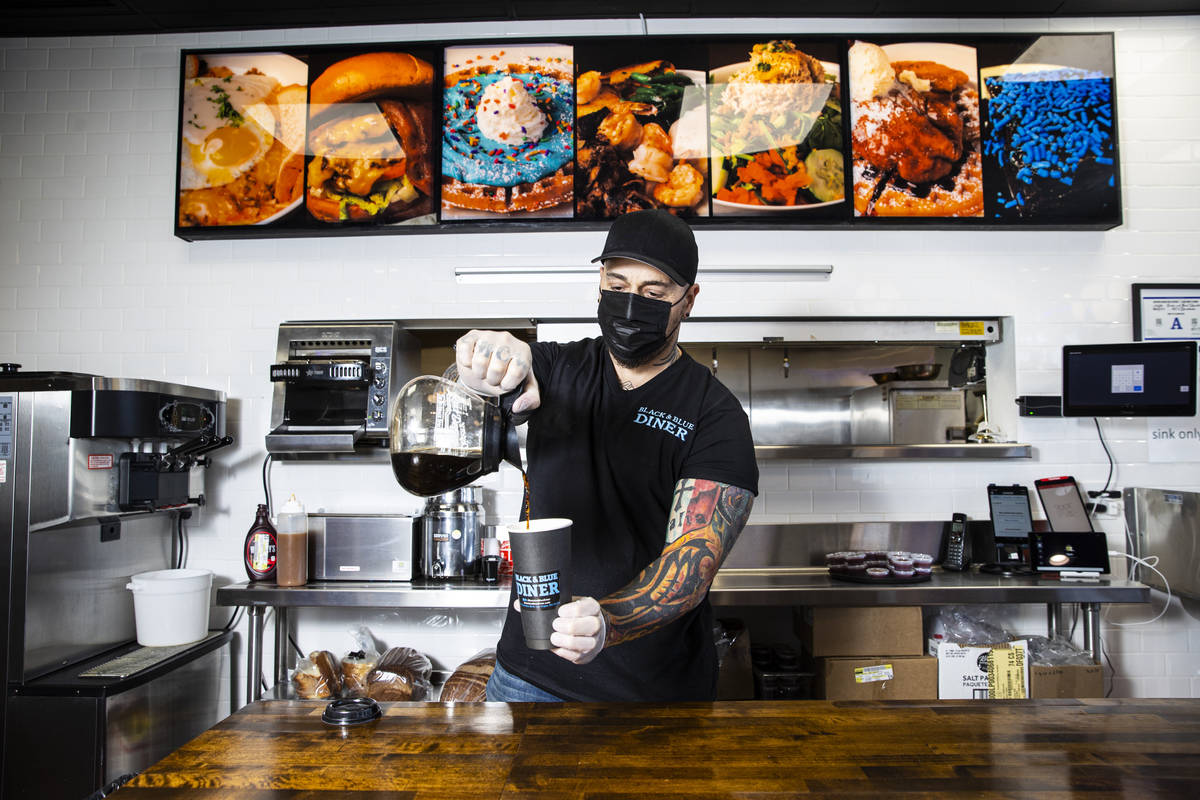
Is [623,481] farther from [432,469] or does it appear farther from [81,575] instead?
[81,575]

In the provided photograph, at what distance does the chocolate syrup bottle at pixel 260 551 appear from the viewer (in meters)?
2.95

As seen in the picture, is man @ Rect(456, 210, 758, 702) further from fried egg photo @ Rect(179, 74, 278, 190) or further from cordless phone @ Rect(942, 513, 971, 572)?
fried egg photo @ Rect(179, 74, 278, 190)

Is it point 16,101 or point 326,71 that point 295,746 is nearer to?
point 326,71

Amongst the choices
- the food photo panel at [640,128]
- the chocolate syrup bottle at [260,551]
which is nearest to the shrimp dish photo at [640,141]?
the food photo panel at [640,128]

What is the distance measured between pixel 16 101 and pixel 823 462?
3972 mm

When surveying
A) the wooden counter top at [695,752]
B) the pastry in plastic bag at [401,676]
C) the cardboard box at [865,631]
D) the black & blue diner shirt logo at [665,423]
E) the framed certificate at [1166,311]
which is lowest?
the pastry in plastic bag at [401,676]

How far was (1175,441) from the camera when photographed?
3.19 metres

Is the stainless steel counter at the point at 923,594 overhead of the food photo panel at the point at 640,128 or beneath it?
beneath

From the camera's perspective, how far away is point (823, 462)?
10.7ft

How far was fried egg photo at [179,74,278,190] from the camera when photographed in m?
3.24

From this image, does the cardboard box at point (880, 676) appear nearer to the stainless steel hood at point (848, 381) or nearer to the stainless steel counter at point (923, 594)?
the stainless steel counter at point (923, 594)

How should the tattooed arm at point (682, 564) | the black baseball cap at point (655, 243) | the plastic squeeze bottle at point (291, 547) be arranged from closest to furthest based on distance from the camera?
the tattooed arm at point (682, 564) → the black baseball cap at point (655, 243) → the plastic squeeze bottle at point (291, 547)

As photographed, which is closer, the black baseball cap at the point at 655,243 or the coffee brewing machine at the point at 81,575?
the black baseball cap at the point at 655,243

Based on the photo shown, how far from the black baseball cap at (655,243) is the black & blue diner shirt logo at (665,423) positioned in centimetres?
28
